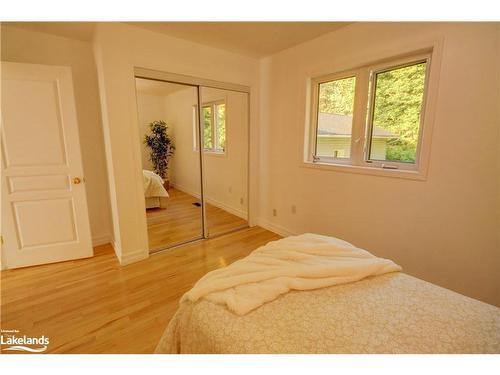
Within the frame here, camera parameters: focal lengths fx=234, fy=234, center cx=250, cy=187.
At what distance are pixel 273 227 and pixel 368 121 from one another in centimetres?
182

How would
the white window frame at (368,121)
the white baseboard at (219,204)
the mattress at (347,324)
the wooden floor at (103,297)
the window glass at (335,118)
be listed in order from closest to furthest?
the mattress at (347,324) < the wooden floor at (103,297) < the white window frame at (368,121) < the window glass at (335,118) < the white baseboard at (219,204)

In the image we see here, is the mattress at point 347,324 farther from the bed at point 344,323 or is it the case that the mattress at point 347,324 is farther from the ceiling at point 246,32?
the ceiling at point 246,32

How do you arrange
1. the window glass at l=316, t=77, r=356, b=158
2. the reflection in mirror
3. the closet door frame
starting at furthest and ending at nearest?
the reflection in mirror → the window glass at l=316, t=77, r=356, b=158 → the closet door frame

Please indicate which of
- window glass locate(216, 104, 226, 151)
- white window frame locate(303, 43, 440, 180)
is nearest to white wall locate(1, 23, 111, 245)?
window glass locate(216, 104, 226, 151)

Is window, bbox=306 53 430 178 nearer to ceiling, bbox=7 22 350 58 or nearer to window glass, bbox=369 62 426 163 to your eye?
window glass, bbox=369 62 426 163

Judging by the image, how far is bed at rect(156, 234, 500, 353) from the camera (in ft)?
2.87

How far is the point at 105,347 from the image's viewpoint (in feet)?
4.83

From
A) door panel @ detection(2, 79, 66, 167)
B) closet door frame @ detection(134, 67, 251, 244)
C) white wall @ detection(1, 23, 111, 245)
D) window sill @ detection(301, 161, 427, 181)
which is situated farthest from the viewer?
closet door frame @ detection(134, 67, 251, 244)

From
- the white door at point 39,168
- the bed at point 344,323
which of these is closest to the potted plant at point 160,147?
the white door at point 39,168

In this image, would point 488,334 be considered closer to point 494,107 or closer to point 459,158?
point 459,158

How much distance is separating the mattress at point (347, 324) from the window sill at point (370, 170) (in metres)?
1.04

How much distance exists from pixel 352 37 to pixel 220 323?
2.62 meters

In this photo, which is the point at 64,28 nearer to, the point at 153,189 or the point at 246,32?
the point at 246,32

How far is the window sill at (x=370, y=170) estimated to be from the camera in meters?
1.93
